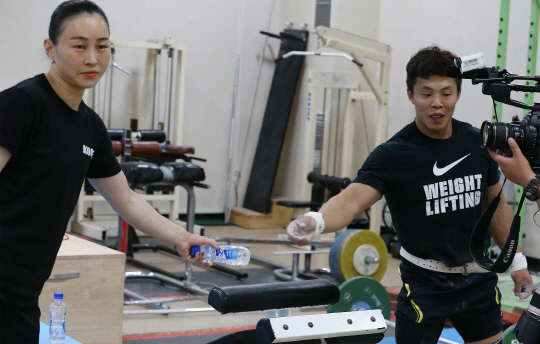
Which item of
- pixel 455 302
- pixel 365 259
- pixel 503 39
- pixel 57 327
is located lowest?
pixel 365 259

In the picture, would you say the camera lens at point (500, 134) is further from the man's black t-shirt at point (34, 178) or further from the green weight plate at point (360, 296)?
the green weight plate at point (360, 296)

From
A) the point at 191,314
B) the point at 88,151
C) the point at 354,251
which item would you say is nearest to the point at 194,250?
the point at 88,151

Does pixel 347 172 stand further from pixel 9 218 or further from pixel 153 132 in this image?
pixel 9 218

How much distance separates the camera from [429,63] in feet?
6.97

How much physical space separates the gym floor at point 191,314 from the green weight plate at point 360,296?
582 mm

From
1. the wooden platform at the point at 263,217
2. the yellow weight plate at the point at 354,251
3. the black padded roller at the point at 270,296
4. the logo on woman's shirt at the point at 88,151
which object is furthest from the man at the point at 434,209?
the wooden platform at the point at 263,217

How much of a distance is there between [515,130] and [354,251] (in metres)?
2.82

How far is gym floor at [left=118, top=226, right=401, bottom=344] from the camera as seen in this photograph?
12.2ft

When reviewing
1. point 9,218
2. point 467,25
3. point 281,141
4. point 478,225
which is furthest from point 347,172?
point 9,218

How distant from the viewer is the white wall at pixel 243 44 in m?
6.12

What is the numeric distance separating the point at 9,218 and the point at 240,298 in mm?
593

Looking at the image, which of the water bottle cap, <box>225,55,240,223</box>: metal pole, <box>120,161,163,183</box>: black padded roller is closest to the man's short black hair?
the water bottle cap

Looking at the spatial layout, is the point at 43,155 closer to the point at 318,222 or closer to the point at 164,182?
the point at 318,222

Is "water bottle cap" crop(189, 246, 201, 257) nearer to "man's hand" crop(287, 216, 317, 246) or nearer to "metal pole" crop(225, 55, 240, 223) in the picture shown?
"man's hand" crop(287, 216, 317, 246)
